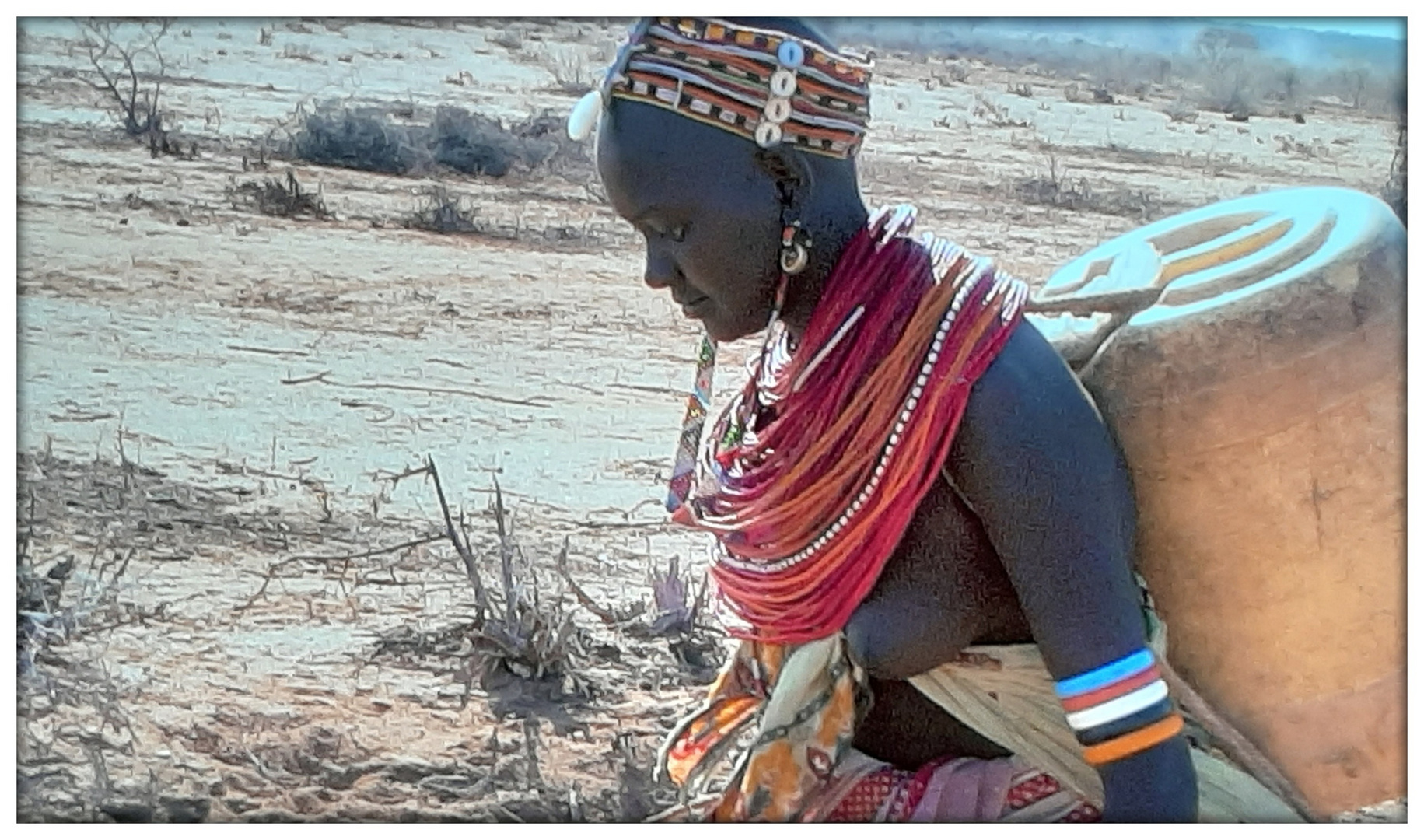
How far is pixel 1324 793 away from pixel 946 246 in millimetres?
907

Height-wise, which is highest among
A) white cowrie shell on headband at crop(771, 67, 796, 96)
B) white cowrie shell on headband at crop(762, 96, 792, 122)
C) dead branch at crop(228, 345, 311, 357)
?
white cowrie shell on headband at crop(771, 67, 796, 96)

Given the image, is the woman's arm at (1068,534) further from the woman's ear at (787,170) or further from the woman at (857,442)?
the woman's ear at (787,170)

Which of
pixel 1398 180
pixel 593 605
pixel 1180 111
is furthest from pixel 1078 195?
pixel 593 605

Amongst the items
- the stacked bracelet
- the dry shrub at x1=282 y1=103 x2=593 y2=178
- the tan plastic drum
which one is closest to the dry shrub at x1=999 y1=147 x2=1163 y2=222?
the dry shrub at x1=282 y1=103 x2=593 y2=178

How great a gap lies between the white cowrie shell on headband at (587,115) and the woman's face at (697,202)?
0.06ft

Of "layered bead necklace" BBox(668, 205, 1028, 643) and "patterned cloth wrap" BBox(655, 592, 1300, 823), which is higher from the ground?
"layered bead necklace" BBox(668, 205, 1028, 643)

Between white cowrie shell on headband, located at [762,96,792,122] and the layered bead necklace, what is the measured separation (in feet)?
0.65

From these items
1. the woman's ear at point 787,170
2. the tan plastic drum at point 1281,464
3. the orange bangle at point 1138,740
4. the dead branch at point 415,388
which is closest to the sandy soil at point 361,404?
the dead branch at point 415,388

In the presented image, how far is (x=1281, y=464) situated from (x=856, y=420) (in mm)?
545

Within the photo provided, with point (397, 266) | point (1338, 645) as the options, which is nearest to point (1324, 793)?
point (1338, 645)

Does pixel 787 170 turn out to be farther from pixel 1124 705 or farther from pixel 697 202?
pixel 1124 705

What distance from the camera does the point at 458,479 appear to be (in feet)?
12.3

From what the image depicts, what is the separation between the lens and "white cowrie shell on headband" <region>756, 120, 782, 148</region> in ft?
7.51

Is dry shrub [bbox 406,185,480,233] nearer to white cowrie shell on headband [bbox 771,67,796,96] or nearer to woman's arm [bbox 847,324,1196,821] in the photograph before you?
white cowrie shell on headband [bbox 771,67,796,96]
